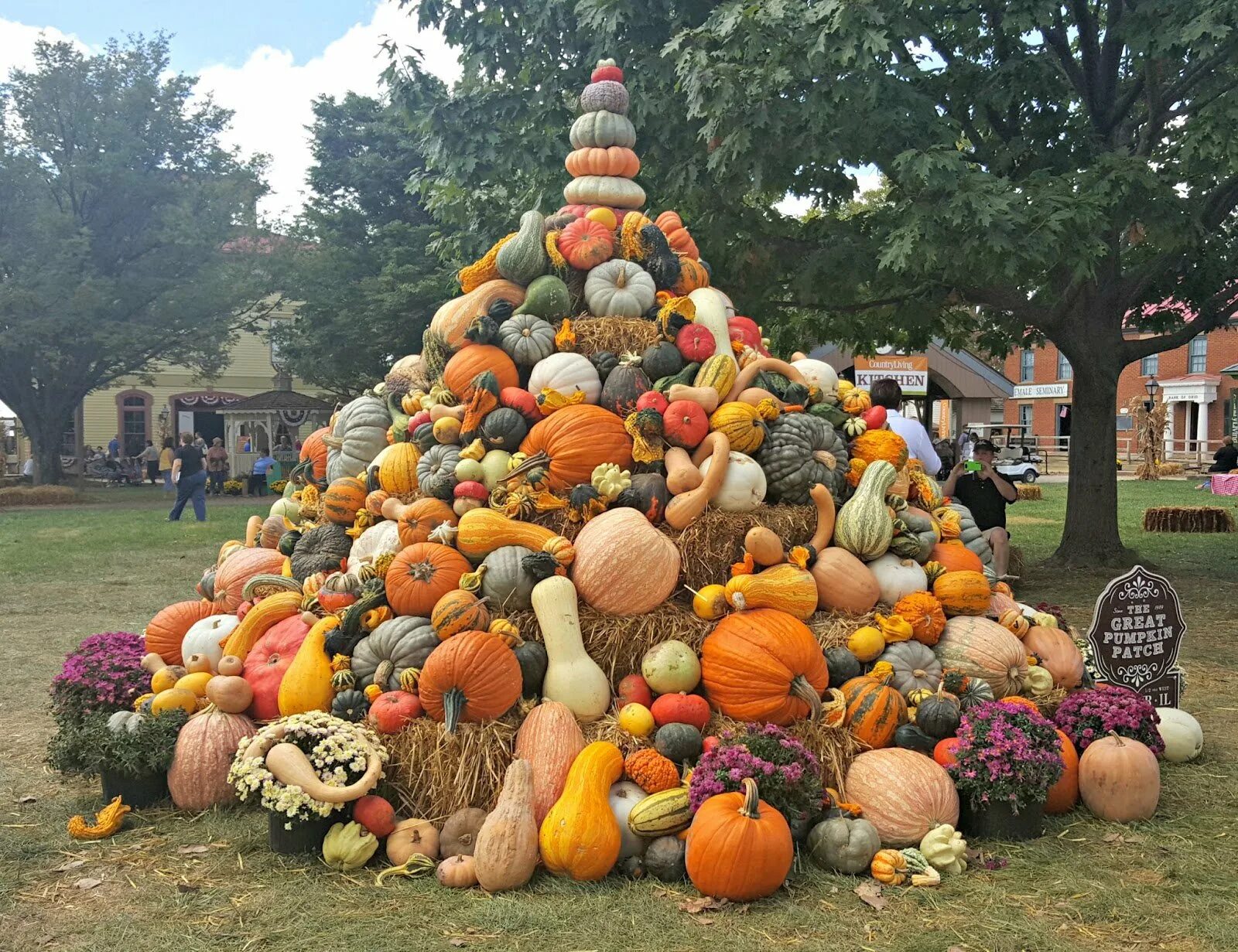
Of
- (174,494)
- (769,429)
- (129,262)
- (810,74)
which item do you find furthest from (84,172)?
(769,429)

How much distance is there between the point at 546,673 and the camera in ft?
15.7

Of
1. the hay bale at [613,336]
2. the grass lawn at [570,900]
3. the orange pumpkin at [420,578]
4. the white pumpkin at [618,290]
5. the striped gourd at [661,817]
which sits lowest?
the grass lawn at [570,900]

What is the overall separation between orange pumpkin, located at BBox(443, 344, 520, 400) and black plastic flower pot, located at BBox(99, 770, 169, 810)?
263 cm

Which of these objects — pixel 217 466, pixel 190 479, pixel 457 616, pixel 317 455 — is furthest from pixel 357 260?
pixel 457 616

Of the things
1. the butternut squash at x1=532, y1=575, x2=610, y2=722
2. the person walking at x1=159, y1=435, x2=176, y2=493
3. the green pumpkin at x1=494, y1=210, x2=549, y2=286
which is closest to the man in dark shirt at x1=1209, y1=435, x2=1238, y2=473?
the green pumpkin at x1=494, y1=210, x2=549, y2=286

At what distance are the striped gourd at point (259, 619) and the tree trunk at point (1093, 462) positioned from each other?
32.1ft

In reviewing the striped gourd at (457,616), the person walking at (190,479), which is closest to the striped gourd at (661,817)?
the striped gourd at (457,616)

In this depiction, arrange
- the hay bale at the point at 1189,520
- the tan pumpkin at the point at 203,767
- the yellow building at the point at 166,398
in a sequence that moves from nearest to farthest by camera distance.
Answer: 1. the tan pumpkin at the point at 203,767
2. the hay bale at the point at 1189,520
3. the yellow building at the point at 166,398

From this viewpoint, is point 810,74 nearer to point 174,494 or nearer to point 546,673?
point 546,673

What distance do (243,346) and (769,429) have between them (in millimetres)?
40823

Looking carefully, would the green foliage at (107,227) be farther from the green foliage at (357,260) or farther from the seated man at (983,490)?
the seated man at (983,490)

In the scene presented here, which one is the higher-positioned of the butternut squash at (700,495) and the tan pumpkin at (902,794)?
the butternut squash at (700,495)

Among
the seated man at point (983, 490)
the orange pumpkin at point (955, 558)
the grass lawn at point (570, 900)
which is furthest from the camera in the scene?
the seated man at point (983, 490)

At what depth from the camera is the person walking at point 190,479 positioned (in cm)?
1861
